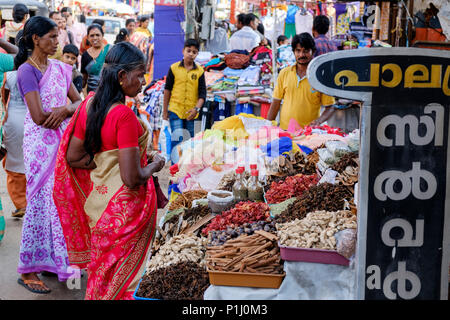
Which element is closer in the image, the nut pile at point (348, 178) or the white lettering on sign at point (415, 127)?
the white lettering on sign at point (415, 127)

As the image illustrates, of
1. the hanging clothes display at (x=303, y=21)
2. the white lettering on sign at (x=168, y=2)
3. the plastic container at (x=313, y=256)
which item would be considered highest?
the white lettering on sign at (x=168, y=2)

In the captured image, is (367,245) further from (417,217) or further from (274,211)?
(274,211)

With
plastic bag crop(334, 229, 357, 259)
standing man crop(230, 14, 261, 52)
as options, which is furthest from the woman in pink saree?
standing man crop(230, 14, 261, 52)

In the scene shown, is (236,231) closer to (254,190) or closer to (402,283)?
(254,190)

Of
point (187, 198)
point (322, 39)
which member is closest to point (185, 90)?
point (322, 39)

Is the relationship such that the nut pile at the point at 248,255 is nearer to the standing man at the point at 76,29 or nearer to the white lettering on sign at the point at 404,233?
the white lettering on sign at the point at 404,233

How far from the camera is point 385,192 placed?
1864 mm

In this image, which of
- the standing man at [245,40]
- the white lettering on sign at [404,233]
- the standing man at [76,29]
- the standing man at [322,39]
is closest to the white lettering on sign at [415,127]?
the white lettering on sign at [404,233]

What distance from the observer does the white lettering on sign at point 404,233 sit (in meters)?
1.88

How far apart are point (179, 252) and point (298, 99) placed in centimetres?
284

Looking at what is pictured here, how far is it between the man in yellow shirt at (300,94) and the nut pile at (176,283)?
2.88 meters

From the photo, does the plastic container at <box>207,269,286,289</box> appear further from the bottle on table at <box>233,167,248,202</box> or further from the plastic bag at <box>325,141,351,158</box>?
the plastic bag at <box>325,141,351,158</box>

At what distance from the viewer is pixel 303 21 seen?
12727 millimetres
